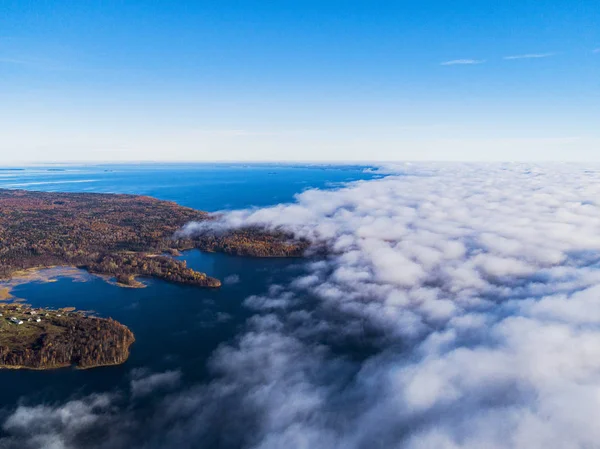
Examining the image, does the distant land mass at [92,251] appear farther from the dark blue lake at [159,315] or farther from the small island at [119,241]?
the dark blue lake at [159,315]

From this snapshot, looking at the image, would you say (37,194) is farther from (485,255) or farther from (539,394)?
(539,394)

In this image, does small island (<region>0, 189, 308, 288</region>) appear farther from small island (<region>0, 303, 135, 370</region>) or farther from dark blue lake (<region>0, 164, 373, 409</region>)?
small island (<region>0, 303, 135, 370</region>)

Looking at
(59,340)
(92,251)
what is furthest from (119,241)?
(59,340)

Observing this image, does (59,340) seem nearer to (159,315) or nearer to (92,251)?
(159,315)

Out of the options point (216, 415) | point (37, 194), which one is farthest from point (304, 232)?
point (37, 194)

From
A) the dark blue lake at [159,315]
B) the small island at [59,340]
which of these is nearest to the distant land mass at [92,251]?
the small island at [59,340]

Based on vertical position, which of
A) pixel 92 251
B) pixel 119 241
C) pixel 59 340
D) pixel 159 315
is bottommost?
pixel 159 315

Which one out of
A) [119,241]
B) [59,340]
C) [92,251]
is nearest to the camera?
[59,340]
